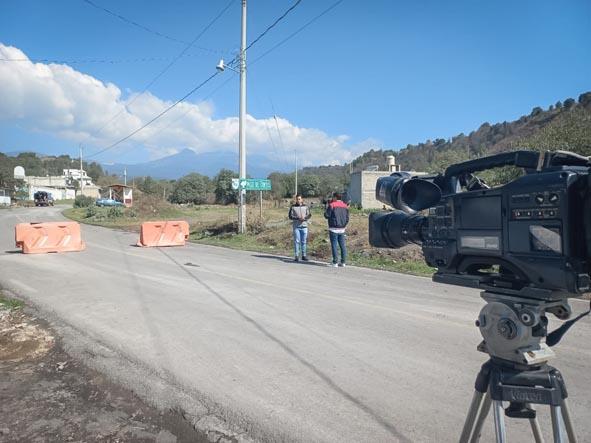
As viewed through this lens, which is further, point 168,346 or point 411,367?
point 168,346

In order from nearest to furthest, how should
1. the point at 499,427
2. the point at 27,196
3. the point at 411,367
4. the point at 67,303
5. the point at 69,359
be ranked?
the point at 499,427, the point at 411,367, the point at 69,359, the point at 67,303, the point at 27,196

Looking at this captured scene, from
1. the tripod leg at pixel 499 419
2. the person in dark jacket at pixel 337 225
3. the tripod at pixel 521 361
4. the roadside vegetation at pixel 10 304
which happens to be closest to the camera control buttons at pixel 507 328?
the tripod at pixel 521 361

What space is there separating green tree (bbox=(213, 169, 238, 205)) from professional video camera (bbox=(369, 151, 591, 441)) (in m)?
63.3

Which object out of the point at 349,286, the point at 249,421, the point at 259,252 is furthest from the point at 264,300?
Result: the point at 259,252

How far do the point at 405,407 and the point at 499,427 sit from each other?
1761mm

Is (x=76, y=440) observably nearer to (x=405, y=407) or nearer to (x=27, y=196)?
(x=405, y=407)

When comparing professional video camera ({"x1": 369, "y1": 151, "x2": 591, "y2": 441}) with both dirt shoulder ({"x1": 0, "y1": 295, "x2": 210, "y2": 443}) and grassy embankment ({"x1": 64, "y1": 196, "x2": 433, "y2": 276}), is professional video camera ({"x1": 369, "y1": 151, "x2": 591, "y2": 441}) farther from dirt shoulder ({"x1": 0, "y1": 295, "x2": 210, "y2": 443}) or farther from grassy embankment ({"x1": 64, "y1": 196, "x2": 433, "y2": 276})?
grassy embankment ({"x1": 64, "y1": 196, "x2": 433, "y2": 276})

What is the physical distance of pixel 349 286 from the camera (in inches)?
325

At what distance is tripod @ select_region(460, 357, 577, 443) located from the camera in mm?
1648

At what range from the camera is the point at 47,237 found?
565 inches

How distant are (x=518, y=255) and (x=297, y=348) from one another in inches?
132

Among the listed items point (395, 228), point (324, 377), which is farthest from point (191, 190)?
point (395, 228)

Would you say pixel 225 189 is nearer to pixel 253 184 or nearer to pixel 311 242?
pixel 253 184

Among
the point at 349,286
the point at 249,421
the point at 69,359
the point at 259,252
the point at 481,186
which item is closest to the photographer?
the point at 481,186
